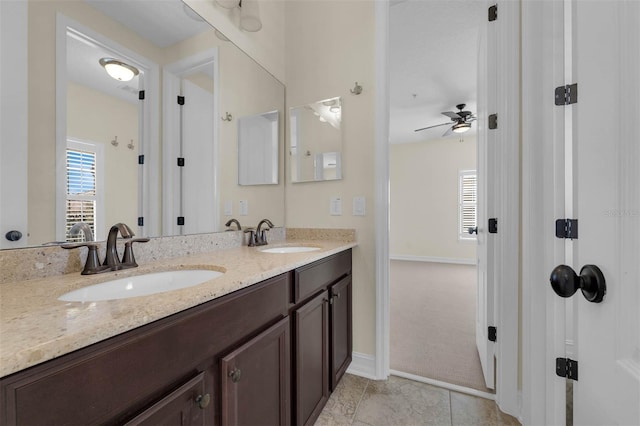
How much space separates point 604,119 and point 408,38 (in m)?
2.62

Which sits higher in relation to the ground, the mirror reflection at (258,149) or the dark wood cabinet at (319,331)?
the mirror reflection at (258,149)

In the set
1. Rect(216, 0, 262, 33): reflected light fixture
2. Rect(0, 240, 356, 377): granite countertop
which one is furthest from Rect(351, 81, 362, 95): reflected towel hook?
Rect(0, 240, 356, 377): granite countertop

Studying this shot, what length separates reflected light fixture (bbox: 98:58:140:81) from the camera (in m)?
1.04

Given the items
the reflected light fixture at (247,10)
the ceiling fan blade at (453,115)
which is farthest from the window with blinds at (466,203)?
the reflected light fixture at (247,10)

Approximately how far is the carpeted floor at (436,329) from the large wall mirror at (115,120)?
1.69 meters

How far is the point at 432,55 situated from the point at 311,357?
312cm

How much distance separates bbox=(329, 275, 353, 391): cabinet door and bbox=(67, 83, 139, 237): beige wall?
1069mm

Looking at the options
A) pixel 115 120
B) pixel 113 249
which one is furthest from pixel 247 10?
pixel 113 249

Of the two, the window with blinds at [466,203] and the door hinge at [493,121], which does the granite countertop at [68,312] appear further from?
the window with blinds at [466,203]

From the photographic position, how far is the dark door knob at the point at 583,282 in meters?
0.51

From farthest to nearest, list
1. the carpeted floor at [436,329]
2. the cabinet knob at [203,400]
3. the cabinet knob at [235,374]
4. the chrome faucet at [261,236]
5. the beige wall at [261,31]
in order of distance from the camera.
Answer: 1. the carpeted floor at [436,329]
2. the chrome faucet at [261,236]
3. the beige wall at [261,31]
4. the cabinet knob at [235,374]
5. the cabinet knob at [203,400]

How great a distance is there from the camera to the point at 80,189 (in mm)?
958

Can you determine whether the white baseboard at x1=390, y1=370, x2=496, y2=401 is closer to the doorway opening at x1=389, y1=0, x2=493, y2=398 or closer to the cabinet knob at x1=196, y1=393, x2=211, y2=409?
the doorway opening at x1=389, y1=0, x2=493, y2=398

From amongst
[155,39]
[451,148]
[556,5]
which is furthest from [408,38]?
[451,148]
